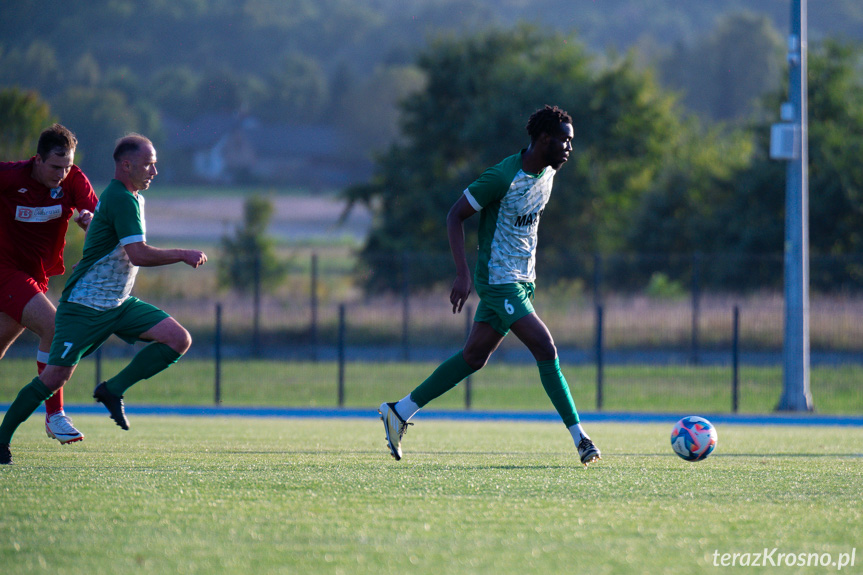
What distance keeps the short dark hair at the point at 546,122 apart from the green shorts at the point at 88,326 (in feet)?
8.64

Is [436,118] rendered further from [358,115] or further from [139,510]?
[358,115]

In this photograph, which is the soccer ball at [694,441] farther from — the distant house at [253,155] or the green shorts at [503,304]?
the distant house at [253,155]

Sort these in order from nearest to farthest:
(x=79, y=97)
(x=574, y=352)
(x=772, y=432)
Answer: (x=772, y=432) < (x=574, y=352) < (x=79, y=97)

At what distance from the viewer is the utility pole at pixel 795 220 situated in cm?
1670

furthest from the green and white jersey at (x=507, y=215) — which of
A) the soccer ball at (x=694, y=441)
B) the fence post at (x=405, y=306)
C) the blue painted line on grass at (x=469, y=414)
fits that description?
the fence post at (x=405, y=306)

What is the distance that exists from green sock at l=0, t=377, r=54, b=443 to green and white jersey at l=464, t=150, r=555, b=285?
279 cm

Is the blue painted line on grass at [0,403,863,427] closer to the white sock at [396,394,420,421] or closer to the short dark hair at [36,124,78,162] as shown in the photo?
the white sock at [396,394,420,421]

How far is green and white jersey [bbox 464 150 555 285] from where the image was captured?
6.75 meters

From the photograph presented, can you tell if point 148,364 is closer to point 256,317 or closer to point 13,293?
point 13,293

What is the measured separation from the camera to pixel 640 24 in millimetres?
162625

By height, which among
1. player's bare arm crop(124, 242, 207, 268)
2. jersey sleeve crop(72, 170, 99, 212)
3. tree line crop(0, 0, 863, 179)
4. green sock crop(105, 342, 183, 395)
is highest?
tree line crop(0, 0, 863, 179)

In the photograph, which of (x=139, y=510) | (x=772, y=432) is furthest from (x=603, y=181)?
(x=139, y=510)

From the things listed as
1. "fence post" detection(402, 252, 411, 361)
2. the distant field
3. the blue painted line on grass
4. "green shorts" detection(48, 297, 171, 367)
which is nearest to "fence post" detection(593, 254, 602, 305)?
the distant field

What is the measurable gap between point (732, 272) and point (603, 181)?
14382mm
